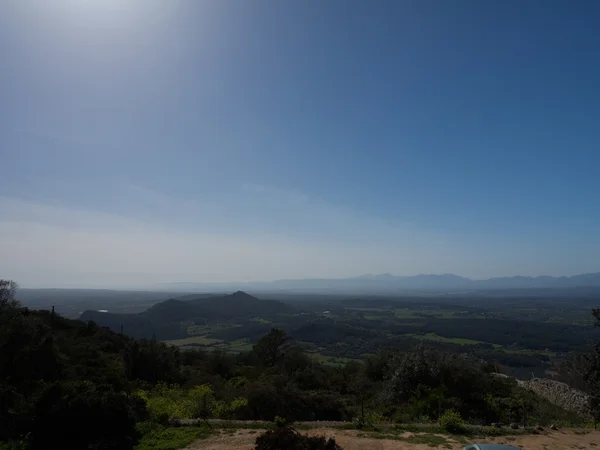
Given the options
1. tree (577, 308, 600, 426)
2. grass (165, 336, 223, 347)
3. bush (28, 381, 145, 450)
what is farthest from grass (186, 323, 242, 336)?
tree (577, 308, 600, 426)

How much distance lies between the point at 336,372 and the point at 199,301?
401ft

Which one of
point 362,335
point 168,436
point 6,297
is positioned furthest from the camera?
point 362,335

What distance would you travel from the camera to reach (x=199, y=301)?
5625 inches

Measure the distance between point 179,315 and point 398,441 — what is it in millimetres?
113007

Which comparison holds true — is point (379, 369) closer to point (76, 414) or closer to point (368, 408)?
point (368, 408)

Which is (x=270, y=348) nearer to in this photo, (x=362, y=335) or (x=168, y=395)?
(x=168, y=395)

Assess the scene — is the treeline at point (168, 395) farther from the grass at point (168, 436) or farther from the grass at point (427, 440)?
the grass at point (427, 440)

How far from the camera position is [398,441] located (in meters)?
12.1

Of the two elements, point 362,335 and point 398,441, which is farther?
point 362,335

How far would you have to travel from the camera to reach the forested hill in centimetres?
8907

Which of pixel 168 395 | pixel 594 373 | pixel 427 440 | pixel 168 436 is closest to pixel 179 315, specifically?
pixel 168 395

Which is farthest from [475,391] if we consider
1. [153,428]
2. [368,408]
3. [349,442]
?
[153,428]

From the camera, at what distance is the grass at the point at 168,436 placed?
36.4ft

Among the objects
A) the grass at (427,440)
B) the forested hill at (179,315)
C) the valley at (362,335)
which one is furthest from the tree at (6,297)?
the forested hill at (179,315)
